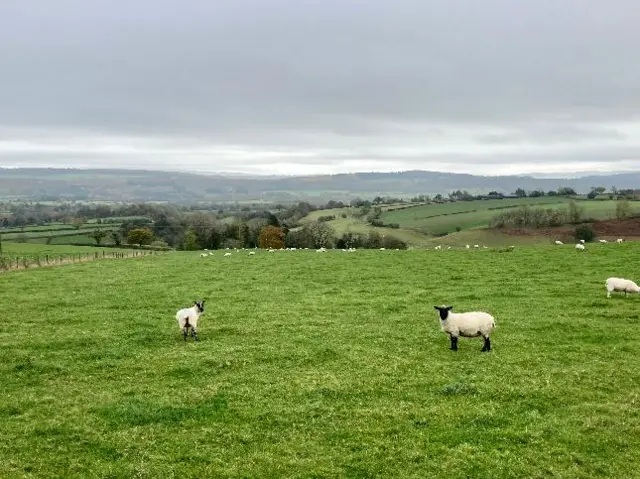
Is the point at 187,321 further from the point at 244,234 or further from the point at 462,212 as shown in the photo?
the point at 462,212

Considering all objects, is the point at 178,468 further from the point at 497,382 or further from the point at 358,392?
the point at 497,382

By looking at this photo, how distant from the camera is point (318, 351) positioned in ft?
61.7

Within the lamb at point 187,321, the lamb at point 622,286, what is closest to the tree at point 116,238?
the lamb at point 187,321

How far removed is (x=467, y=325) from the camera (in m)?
18.6

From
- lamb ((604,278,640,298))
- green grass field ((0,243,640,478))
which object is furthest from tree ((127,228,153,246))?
lamb ((604,278,640,298))

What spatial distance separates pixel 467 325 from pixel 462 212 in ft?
356

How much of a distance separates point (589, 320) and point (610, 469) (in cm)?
1333

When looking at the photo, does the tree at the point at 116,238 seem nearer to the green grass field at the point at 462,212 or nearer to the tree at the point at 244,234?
the tree at the point at 244,234

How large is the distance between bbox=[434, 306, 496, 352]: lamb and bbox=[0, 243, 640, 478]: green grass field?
1.82 ft

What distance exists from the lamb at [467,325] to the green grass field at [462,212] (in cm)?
7513

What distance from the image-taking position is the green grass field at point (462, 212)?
99.5 m

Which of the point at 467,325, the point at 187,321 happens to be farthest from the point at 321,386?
the point at 187,321

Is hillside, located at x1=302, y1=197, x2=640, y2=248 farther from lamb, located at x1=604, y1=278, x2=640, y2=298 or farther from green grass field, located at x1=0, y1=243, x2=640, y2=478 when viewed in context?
green grass field, located at x1=0, y1=243, x2=640, y2=478

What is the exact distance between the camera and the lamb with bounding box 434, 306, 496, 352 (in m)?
18.5
